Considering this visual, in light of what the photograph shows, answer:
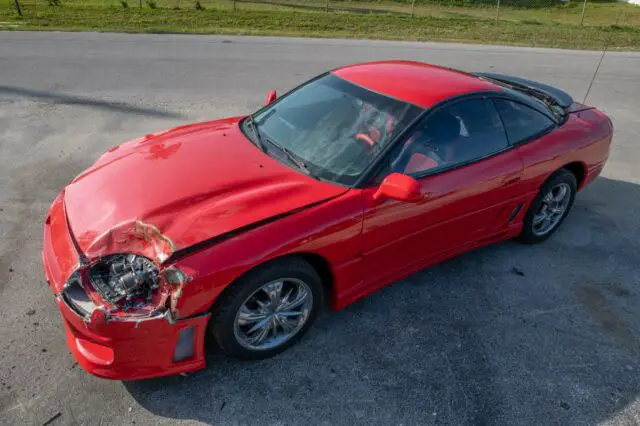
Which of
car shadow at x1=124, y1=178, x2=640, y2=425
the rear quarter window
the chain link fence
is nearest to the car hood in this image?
car shadow at x1=124, y1=178, x2=640, y2=425

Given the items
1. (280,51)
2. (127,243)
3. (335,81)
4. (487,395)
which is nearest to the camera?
(127,243)

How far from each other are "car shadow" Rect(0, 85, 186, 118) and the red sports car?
12.2ft

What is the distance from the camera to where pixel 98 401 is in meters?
2.91

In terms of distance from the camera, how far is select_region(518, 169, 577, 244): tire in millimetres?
4359

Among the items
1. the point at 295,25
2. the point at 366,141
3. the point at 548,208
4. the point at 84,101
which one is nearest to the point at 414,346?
the point at 366,141

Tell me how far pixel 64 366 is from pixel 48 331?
1.24 ft

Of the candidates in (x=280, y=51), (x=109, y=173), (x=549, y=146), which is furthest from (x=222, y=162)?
(x=280, y=51)

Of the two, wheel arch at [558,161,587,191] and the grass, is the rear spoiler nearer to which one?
wheel arch at [558,161,587,191]

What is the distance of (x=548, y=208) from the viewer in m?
4.58

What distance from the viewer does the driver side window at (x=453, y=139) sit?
11.3ft

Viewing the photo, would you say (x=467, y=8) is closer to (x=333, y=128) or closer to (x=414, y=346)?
(x=333, y=128)

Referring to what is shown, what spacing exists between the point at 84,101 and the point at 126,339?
6.45 meters

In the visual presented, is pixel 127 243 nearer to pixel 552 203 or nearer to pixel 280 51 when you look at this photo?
pixel 552 203

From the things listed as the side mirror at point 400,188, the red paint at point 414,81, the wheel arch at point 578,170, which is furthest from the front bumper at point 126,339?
the wheel arch at point 578,170
